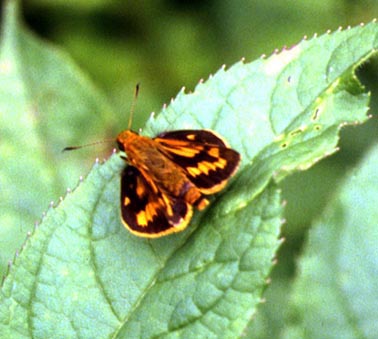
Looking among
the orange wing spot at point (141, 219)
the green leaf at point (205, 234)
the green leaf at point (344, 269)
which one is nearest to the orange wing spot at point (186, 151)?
the green leaf at point (205, 234)

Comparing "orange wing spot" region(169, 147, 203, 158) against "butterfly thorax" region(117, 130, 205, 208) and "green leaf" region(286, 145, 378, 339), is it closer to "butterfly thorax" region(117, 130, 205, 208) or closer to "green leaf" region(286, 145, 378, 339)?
"butterfly thorax" region(117, 130, 205, 208)

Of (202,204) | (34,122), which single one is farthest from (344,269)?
(34,122)

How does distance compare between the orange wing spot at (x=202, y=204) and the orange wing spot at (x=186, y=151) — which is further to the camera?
the orange wing spot at (x=186, y=151)

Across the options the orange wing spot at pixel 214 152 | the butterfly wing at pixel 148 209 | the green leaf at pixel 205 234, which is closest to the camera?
the green leaf at pixel 205 234

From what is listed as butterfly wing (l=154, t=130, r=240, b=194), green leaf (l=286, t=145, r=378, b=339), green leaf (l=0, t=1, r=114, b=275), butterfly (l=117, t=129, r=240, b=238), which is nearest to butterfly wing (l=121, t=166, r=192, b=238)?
butterfly (l=117, t=129, r=240, b=238)

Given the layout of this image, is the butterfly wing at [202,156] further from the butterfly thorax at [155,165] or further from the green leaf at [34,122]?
the green leaf at [34,122]

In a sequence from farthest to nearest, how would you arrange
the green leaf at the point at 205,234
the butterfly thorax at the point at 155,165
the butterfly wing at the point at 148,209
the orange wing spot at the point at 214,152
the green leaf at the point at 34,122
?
1. the green leaf at the point at 34,122
2. the butterfly thorax at the point at 155,165
3. the orange wing spot at the point at 214,152
4. the butterfly wing at the point at 148,209
5. the green leaf at the point at 205,234

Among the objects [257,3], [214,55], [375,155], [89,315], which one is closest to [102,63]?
[214,55]
